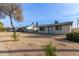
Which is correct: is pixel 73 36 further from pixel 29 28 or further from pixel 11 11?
pixel 11 11

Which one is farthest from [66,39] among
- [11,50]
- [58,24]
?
[11,50]

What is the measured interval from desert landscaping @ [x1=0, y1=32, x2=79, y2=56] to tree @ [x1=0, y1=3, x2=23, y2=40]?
0.69ft

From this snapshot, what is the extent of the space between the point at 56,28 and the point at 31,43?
2.53 feet

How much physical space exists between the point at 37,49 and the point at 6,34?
2.96 feet

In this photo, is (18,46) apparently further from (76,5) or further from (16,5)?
(76,5)

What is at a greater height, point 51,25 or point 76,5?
point 76,5

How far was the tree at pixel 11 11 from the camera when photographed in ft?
21.2

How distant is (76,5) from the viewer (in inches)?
249

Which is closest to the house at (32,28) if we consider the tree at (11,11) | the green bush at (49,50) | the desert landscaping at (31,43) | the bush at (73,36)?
the desert landscaping at (31,43)

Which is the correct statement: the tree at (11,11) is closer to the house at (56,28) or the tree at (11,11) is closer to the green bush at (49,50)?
the house at (56,28)

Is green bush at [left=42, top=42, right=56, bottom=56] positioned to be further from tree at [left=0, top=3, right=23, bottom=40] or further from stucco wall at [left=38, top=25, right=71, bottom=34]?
tree at [left=0, top=3, right=23, bottom=40]

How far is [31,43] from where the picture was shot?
6492mm

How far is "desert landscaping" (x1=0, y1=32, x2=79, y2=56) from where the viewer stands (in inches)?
252

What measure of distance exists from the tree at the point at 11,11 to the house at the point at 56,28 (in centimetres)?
64
